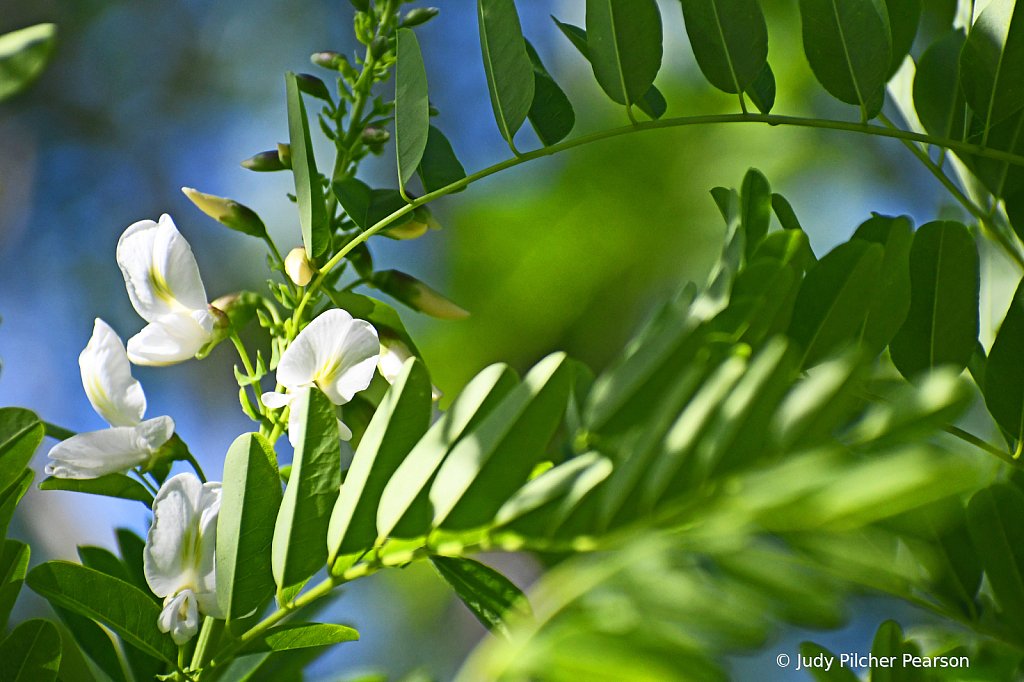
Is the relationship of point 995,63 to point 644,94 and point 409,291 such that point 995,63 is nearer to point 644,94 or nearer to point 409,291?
point 644,94

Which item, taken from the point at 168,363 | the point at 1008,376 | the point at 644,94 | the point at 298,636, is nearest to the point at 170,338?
the point at 168,363

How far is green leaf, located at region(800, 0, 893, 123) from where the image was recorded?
25 cm

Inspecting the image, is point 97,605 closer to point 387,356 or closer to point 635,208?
point 387,356

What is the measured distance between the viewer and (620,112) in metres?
1.65

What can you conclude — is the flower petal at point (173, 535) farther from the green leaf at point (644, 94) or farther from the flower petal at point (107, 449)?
the green leaf at point (644, 94)

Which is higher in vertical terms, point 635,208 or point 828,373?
point 828,373

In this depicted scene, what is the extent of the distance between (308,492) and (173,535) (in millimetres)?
51

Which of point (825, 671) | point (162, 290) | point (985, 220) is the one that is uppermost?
point (162, 290)

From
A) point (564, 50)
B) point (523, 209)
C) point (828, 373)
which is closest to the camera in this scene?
point (828, 373)

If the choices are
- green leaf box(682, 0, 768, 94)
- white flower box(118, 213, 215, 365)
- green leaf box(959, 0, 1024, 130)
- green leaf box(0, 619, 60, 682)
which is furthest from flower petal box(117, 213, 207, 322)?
green leaf box(959, 0, 1024, 130)

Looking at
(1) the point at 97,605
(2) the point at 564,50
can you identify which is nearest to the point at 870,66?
(1) the point at 97,605

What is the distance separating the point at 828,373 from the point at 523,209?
1502mm

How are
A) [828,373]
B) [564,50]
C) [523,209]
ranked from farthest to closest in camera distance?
[564,50] → [523,209] → [828,373]

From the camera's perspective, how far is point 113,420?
0.23 m
